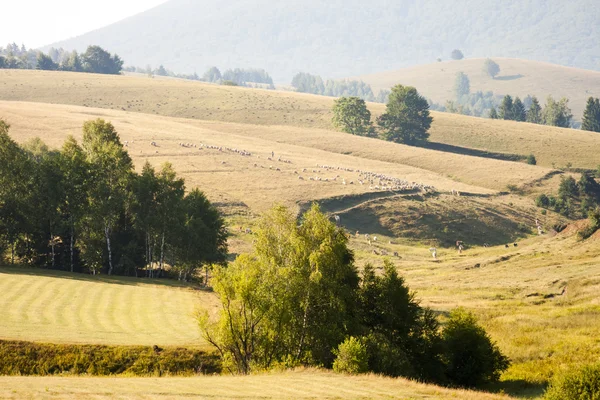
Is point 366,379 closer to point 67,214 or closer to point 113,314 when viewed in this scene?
point 113,314

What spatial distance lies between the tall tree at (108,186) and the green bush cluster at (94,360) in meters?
33.5

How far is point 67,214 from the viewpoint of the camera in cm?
7619

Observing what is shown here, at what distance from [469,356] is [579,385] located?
12.2 meters

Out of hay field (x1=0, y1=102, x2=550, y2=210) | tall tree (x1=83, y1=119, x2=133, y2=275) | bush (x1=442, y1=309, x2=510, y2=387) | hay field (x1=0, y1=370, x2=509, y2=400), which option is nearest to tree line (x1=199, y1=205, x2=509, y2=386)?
bush (x1=442, y1=309, x2=510, y2=387)

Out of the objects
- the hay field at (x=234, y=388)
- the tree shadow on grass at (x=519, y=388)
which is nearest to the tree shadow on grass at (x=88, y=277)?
the hay field at (x=234, y=388)

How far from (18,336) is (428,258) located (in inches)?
2664

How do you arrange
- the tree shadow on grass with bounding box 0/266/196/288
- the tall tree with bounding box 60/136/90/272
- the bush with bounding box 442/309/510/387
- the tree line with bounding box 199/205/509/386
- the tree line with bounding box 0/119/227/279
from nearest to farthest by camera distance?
the tree line with bounding box 199/205/509/386, the bush with bounding box 442/309/510/387, the tree shadow on grass with bounding box 0/266/196/288, the tree line with bounding box 0/119/227/279, the tall tree with bounding box 60/136/90/272

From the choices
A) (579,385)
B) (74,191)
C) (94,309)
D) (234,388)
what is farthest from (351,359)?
(74,191)

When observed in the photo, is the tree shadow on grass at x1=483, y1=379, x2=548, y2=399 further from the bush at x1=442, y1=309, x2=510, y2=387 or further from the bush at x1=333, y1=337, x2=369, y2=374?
the bush at x1=333, y1=337, x2=369, y2=374

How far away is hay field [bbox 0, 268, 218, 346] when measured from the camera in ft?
150

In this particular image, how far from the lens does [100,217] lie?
74.6m

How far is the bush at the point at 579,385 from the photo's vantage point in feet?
110

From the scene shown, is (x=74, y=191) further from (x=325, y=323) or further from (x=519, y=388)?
(x=519, y=388)

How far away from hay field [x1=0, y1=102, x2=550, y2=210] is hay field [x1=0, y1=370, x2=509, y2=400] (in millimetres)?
74528
